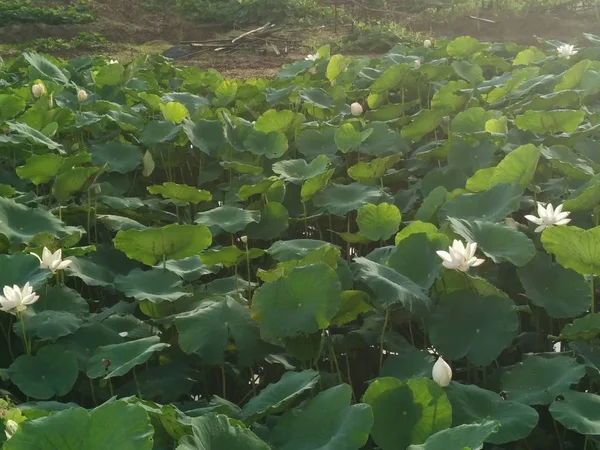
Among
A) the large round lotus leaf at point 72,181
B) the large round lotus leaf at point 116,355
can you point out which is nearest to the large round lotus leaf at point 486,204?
the large round lotus leaf at point 116,355

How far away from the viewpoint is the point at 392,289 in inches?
63.7

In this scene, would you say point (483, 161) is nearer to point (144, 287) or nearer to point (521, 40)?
point (144, 287)

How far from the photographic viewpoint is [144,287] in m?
1.86

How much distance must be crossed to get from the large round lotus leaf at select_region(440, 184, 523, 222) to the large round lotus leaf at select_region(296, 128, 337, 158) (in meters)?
0.87

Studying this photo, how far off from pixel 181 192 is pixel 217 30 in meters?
8.75

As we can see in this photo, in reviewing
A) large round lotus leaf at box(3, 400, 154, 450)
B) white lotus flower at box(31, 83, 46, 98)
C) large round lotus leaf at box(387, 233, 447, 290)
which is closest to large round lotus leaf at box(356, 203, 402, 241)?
large round lotus leaf at box(387, 233, 447, 290)

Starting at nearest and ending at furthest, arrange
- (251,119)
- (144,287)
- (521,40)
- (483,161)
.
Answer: (144,287) < (483,161) < (251,119) < (521,40)

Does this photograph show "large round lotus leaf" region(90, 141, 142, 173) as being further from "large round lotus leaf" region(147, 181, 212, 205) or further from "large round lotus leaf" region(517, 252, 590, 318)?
"large round lotus leaf" region(517, 252, 590, 318)

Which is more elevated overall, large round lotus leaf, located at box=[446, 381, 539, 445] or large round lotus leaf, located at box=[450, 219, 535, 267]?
large round lotus leaf, located at box=[450, 219, 535, 267]

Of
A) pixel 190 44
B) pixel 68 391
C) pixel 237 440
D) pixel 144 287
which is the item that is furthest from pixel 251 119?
pixel 190 44

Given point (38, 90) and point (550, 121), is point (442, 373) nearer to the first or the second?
point (550, 121)

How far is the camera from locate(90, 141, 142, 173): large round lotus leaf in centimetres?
276

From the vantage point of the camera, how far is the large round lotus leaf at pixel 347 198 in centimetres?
230

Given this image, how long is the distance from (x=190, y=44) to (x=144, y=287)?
787 cm
